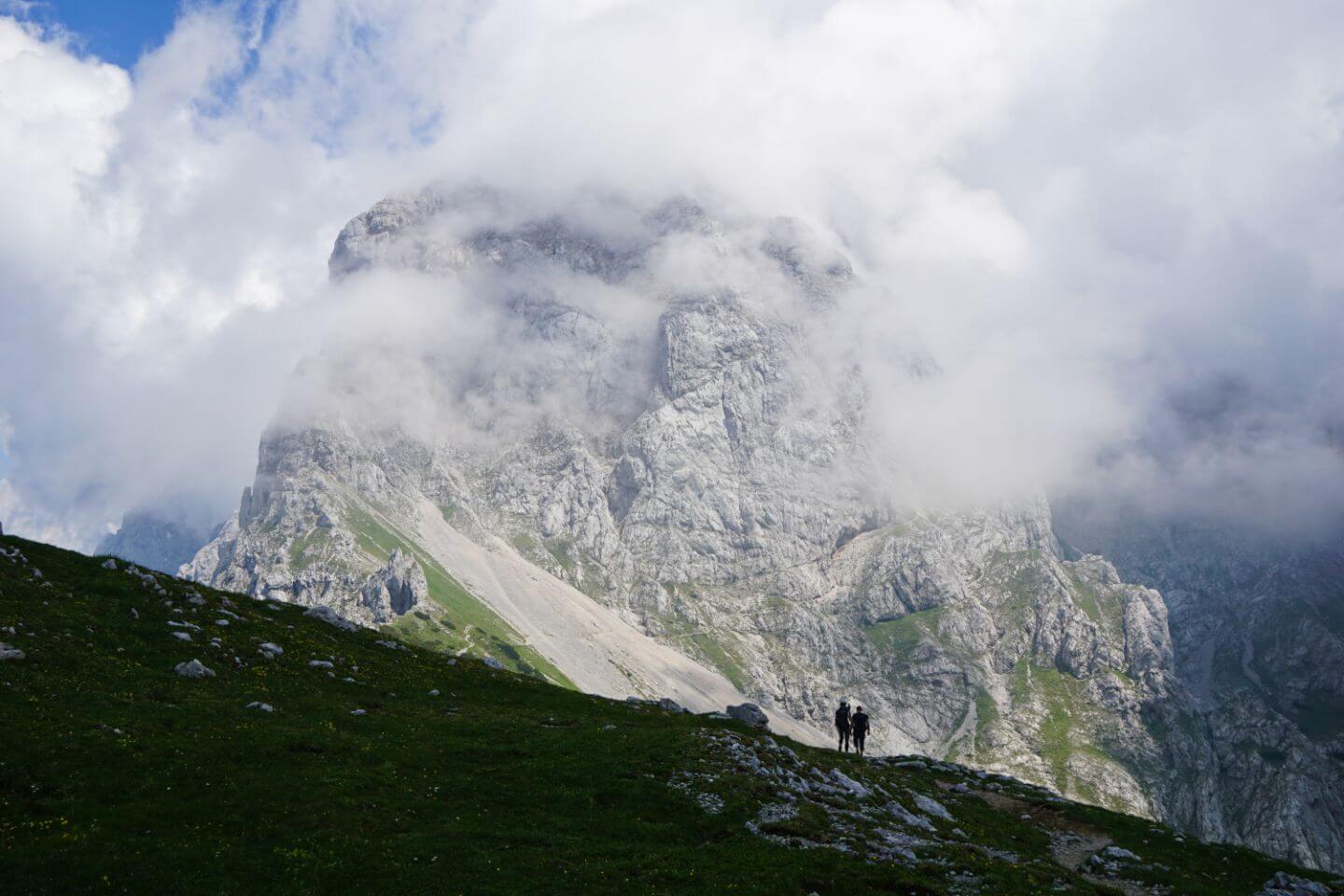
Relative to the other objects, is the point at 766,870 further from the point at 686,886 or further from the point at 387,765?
the point at 387,765

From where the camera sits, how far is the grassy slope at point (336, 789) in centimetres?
2909

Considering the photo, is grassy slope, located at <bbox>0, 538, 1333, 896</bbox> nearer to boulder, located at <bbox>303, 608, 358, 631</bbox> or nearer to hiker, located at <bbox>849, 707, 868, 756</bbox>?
boulder, located at <bbox>303, 608, 358, 631</bbox>

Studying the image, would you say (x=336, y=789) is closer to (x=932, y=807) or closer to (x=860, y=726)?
(x=932, y=807)

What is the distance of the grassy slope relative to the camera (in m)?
29.1

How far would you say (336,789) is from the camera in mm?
35781

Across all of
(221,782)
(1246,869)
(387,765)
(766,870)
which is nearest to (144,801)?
(221,782)

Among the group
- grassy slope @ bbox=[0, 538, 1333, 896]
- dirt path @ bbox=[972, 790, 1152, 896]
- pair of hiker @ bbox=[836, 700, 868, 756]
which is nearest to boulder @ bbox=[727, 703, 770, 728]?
pair of hiker @ bbox=[836, 700, 868, 756]

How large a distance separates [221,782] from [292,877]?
828 cm

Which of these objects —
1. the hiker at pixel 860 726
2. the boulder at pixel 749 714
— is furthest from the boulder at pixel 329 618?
the hiker at pixel 860 726

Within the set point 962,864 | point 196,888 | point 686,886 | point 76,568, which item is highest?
point 76,568

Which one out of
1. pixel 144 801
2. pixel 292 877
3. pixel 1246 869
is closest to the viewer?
pixel 292 877

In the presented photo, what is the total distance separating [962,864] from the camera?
34531 mm

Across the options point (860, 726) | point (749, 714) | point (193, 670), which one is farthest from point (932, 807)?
point (193, 670)

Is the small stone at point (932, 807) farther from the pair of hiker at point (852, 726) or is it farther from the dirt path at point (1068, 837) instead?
the pair of hiker at point (852, 726)
